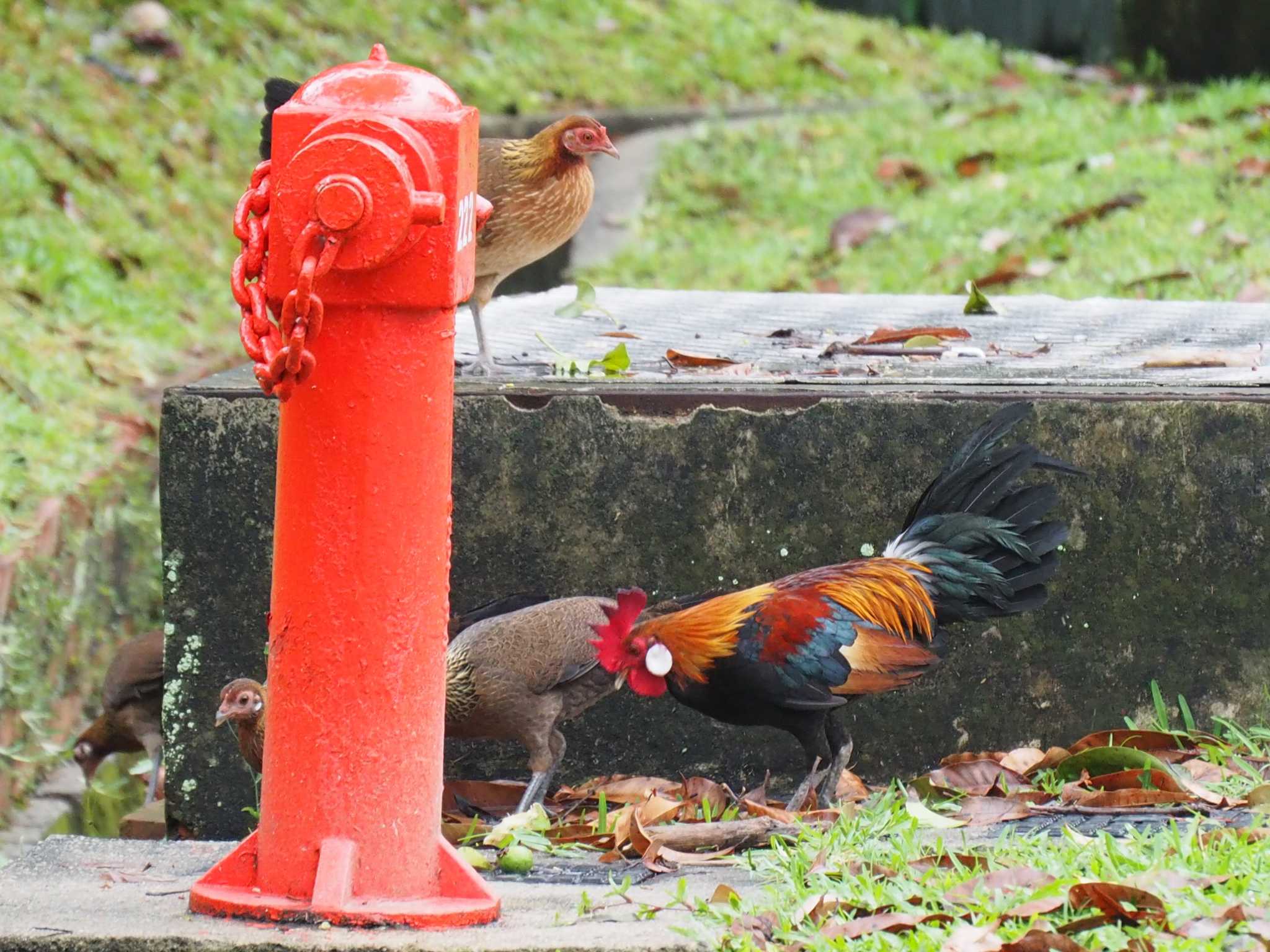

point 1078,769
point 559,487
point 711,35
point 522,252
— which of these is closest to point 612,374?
point 559,487

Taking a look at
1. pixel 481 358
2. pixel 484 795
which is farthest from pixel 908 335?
pixel 484 795

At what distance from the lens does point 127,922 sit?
254cm

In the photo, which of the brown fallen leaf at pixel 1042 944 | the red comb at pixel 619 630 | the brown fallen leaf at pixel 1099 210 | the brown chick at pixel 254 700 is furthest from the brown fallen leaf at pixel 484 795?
the brown fallen leaf at pixel 1099 210

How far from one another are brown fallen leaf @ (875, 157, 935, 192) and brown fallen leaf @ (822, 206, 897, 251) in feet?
1.85

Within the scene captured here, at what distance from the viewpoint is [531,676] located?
3.71m

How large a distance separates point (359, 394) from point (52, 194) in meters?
5.55

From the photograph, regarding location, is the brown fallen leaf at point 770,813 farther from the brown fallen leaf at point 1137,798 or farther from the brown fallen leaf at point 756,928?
the brown fallen leaf at point 756,928

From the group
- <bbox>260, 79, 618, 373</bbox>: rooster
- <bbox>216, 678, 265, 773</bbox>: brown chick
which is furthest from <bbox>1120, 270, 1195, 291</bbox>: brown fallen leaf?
<bbox>216, 678, 265, 773</bbox>: brown chick

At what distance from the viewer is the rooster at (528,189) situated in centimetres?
486

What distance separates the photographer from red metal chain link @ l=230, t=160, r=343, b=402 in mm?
2463

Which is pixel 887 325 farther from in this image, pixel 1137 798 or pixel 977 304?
pixel 1137 798

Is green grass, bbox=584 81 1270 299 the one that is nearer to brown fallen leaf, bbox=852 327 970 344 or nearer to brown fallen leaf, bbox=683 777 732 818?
brown fallen leaf, bbox=852 327 970 344

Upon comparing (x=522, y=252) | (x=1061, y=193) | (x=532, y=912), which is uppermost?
(x=1061, y=193)

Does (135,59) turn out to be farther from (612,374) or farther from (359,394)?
(359,394)
